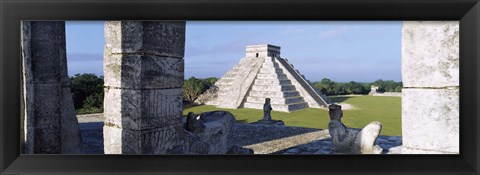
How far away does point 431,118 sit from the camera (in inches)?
95.6

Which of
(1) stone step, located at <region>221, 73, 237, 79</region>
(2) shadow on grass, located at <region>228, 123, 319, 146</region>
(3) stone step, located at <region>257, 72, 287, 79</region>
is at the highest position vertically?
(1) stone step, located at <region>221, 73, 237, 79</region>

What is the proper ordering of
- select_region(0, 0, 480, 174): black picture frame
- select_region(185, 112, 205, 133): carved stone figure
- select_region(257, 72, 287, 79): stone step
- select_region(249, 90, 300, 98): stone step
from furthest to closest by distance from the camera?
select_region(257, 72, 287, 79): stone step → select_region(249, 90, 300, 98): stone step → select_region(185, 112, 205, 133): carved stone figure → select_region(0, 0, 480, 174): black picture frame

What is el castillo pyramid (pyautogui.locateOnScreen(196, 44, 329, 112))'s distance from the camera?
59.4 feet

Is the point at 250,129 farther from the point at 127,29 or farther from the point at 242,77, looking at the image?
the point at 242,77

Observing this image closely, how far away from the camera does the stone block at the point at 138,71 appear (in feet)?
8.91

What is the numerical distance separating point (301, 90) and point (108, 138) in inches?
706

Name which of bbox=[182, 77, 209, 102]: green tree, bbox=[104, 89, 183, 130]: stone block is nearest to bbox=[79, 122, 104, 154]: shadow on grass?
bbox=[104, 89, 183, 130]: stone block

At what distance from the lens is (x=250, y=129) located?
955 centimetres

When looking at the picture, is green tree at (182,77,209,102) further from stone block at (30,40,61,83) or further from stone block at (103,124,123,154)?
stone block at (103,124,123,154)

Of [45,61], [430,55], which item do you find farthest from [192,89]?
[430,55]

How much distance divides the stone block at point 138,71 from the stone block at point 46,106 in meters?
1.79

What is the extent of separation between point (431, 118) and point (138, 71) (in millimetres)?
2330

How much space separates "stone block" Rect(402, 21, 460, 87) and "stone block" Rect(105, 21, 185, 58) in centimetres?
194

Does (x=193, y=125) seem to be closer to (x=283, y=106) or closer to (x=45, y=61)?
(x=45, y=61)
